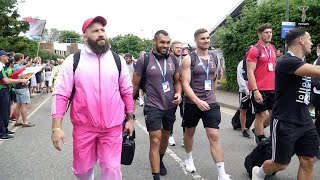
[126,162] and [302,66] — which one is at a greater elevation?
[302,66]

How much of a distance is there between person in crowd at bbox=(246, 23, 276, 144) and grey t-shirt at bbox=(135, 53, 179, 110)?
5.74 feet

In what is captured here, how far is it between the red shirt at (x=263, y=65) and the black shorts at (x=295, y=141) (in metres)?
2.38

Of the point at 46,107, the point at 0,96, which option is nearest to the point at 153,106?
the point at 0,96

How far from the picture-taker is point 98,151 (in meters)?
3.99

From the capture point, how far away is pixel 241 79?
8305 millimetres

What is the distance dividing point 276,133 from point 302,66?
818 mm

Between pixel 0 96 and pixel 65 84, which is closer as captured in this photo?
pixel 65 84

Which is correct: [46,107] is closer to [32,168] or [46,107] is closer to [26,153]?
[26,153]

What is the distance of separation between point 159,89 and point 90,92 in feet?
5.01

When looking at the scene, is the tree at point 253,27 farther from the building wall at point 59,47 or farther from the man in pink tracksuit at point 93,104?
the building wall at point 59,47

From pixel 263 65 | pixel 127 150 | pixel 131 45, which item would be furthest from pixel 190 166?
pixel 131 45

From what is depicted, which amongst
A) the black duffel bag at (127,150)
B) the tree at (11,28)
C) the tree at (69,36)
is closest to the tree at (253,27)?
the black duffel bag at (127,150)

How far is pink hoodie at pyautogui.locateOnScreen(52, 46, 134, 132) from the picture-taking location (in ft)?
12.5

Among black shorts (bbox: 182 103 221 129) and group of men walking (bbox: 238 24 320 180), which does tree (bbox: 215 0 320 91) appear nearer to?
black shorts (bbox: 182 103 221 129)
